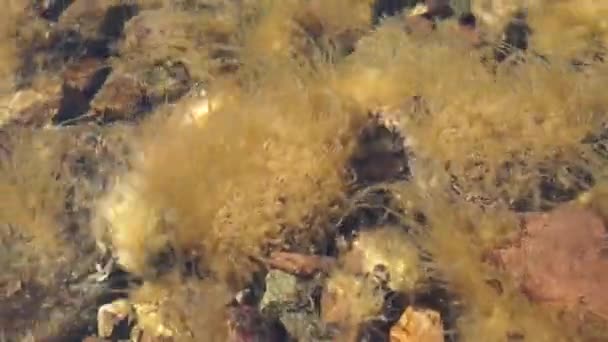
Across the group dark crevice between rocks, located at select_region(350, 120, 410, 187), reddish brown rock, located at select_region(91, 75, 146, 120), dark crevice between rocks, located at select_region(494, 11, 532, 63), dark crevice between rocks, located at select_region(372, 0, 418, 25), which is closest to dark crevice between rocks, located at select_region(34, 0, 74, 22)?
reddish brown rock, located at select_region(91, 75, 146, 120)

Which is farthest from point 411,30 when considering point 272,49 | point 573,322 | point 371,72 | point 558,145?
point 573,322

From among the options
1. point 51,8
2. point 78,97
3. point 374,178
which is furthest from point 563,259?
point 51,8

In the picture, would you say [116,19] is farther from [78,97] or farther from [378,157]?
[378,157]

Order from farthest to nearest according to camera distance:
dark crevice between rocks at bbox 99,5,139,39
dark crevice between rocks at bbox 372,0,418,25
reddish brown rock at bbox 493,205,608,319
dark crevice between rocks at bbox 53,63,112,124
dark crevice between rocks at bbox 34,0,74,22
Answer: dark crevice between rocks at bbox 34,0,74,22 < dark crevice between rocks at bbox 99,5,139,39 < dark crevice between rocks at bbox 53,63,112,124 < dark crevice between rocks at bbox 372,0,418,25 < reddish brown rock at bbox 493,205,608,319

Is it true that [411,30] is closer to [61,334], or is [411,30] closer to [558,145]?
[558,145]

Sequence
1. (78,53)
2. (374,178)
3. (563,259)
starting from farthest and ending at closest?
(78,53) → (374,178) → (563,259)

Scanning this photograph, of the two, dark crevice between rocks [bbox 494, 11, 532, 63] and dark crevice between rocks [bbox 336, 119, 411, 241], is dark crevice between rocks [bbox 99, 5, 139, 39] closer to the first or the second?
dark crevice between rocks [bbox 336, 119, 411, 241]

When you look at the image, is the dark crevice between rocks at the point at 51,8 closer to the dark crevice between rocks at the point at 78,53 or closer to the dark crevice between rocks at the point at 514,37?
the dark crevice between rocks at the point at 78,53

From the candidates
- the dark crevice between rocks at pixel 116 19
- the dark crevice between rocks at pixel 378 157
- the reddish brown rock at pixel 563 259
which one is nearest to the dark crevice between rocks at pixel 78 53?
the dark crevice between rocks at pixel 116 19
